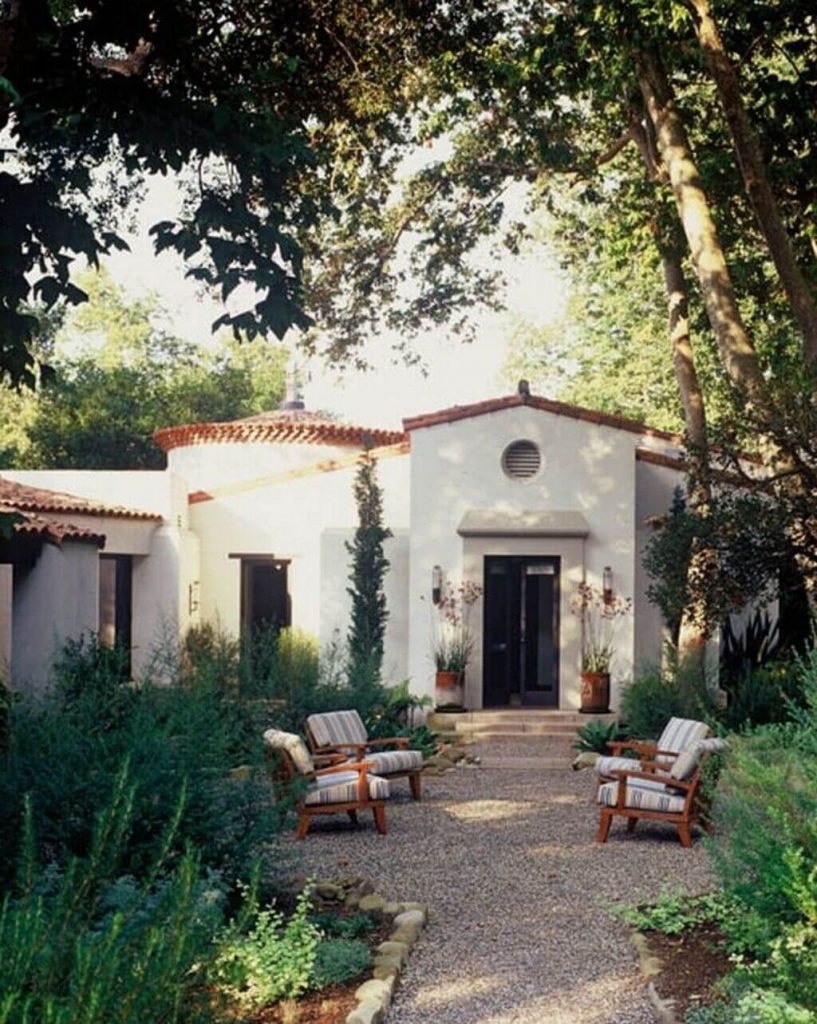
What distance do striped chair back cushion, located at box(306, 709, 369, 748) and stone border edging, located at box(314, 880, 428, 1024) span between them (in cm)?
452

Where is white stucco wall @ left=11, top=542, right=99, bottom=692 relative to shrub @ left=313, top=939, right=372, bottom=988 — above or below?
above

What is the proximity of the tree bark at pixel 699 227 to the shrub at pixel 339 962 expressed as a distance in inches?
407

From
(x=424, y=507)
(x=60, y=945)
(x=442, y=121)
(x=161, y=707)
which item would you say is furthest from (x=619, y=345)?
(x=60, y=945)

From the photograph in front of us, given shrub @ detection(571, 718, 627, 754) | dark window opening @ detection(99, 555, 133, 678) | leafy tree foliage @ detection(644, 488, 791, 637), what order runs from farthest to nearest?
1. dark window opening @ detection(99, 555, 133, 678)
2. shrub @ detection(571, 718, 627, 754)
3. leafy tree foliage @ detection(644, 488, 791, 637)

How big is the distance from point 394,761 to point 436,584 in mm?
8650

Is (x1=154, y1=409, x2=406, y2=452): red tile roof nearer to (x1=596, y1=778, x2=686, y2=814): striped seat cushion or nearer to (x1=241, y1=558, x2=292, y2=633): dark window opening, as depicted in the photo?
(x1=241, y1=558, x2=292, y2=633): dark window opening

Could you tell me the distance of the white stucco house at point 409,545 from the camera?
20.7 meters

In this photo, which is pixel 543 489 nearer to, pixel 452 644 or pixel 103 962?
pixel 452 644

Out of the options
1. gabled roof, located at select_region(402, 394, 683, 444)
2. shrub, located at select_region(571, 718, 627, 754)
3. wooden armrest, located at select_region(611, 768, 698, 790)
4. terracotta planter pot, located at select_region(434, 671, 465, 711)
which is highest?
gabled roof, located at select_region(402, 394, 683, 444)

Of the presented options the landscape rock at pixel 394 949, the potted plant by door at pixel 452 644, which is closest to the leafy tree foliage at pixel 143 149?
the landscape rock at pixel 394 949

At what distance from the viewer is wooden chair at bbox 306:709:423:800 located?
14.3 metres

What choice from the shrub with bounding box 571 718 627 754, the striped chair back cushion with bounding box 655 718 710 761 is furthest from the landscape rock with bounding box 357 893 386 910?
the shrub with bounding box 571 718 627 754

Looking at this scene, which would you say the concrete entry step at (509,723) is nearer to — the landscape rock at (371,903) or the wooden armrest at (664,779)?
the wooden armrest at (664,779)

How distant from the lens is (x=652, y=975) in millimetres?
7680
